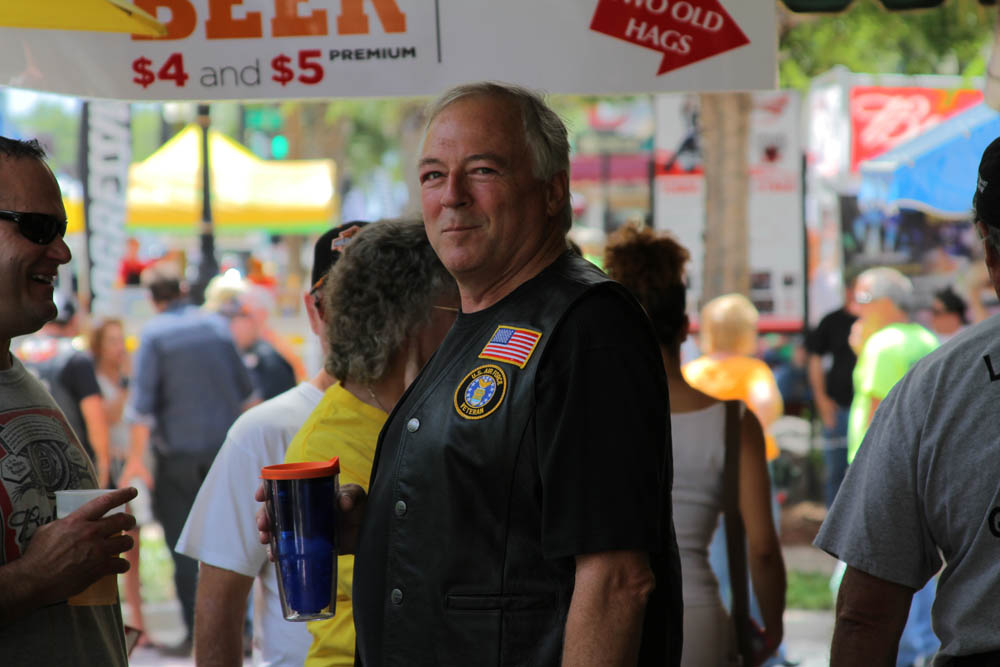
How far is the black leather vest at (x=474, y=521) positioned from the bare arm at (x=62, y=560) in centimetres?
55

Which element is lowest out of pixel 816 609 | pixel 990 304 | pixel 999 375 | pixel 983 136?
pixel 816 609

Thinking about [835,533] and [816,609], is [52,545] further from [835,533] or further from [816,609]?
[816,609]

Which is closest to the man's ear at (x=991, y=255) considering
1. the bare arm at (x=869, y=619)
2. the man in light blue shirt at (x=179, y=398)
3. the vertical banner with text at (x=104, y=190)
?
the bare arm at (x=869, y=619)

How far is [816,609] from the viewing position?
354 inches

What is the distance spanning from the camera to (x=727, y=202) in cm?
1137

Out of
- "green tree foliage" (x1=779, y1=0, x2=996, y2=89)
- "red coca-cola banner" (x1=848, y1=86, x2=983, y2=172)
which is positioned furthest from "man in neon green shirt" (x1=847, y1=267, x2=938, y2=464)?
"red coca-cola banner" (x1=848, y1=86, x2=983, y2=172)

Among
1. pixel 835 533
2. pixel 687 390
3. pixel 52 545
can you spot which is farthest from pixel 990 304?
pixel 52 545

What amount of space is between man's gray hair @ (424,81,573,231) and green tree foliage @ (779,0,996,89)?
6.73 meters

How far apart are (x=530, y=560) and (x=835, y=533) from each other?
71 cm

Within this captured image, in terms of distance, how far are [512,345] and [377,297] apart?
2.81ft

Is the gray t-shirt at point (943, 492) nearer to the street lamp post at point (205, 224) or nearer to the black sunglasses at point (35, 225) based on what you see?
the black sunglasses at point (35, 225)

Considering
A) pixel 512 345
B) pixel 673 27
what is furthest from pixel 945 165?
pixel 512 345

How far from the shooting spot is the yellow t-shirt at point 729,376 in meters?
6.39

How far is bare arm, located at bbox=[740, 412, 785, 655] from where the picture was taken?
146 inches
